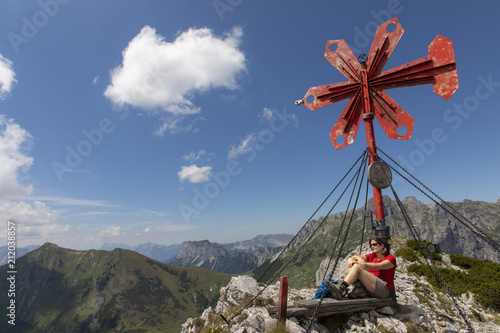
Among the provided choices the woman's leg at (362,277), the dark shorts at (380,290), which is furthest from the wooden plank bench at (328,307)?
the woman's leg at (362,277)

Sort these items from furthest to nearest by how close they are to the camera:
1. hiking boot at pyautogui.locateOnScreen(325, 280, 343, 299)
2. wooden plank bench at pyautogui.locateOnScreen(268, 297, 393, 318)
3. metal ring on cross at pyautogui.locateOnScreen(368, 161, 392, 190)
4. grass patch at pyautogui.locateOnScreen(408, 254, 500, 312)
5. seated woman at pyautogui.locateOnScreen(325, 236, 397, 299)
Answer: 1. grass patch at pyautogui.locateOnScreen(408, 254, 500, 312)
2. metal ring on cross at pyautogui.locateOnScreen(368, 161, 392, 190)
3. seated woman at pyautogui.locateOnScreen(325, 236, 397, 299)
4. hiking boot at pyautogui.locateOnScreen(325, 280, 343, 299)
5. wooden plank bench at pyautogui.locateOnScreen(268, 297, 393, 318)

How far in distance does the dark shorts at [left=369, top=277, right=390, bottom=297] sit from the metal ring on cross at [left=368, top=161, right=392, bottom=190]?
147 inches

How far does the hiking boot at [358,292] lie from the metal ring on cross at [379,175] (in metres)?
3.99

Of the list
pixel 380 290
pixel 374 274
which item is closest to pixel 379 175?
pixel 374 274

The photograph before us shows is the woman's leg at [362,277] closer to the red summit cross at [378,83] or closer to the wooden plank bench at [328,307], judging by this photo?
the wooden plank bench at [328,307]

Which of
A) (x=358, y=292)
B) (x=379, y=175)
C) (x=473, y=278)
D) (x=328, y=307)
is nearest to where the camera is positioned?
(x=328, y=307)

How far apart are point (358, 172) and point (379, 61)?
534 centimetres

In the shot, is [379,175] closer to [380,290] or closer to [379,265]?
[379,265]

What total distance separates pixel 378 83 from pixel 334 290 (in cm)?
924

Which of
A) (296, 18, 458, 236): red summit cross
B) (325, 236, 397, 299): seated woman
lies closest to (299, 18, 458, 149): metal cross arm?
(296, 18, 458, 236): red summit cross

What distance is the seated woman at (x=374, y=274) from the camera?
29.1 ft

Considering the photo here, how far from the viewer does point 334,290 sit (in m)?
8.60

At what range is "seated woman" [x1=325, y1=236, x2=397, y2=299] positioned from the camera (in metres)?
8.88

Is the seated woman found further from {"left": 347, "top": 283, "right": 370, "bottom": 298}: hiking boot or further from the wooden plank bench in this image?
the wooden plank bench
